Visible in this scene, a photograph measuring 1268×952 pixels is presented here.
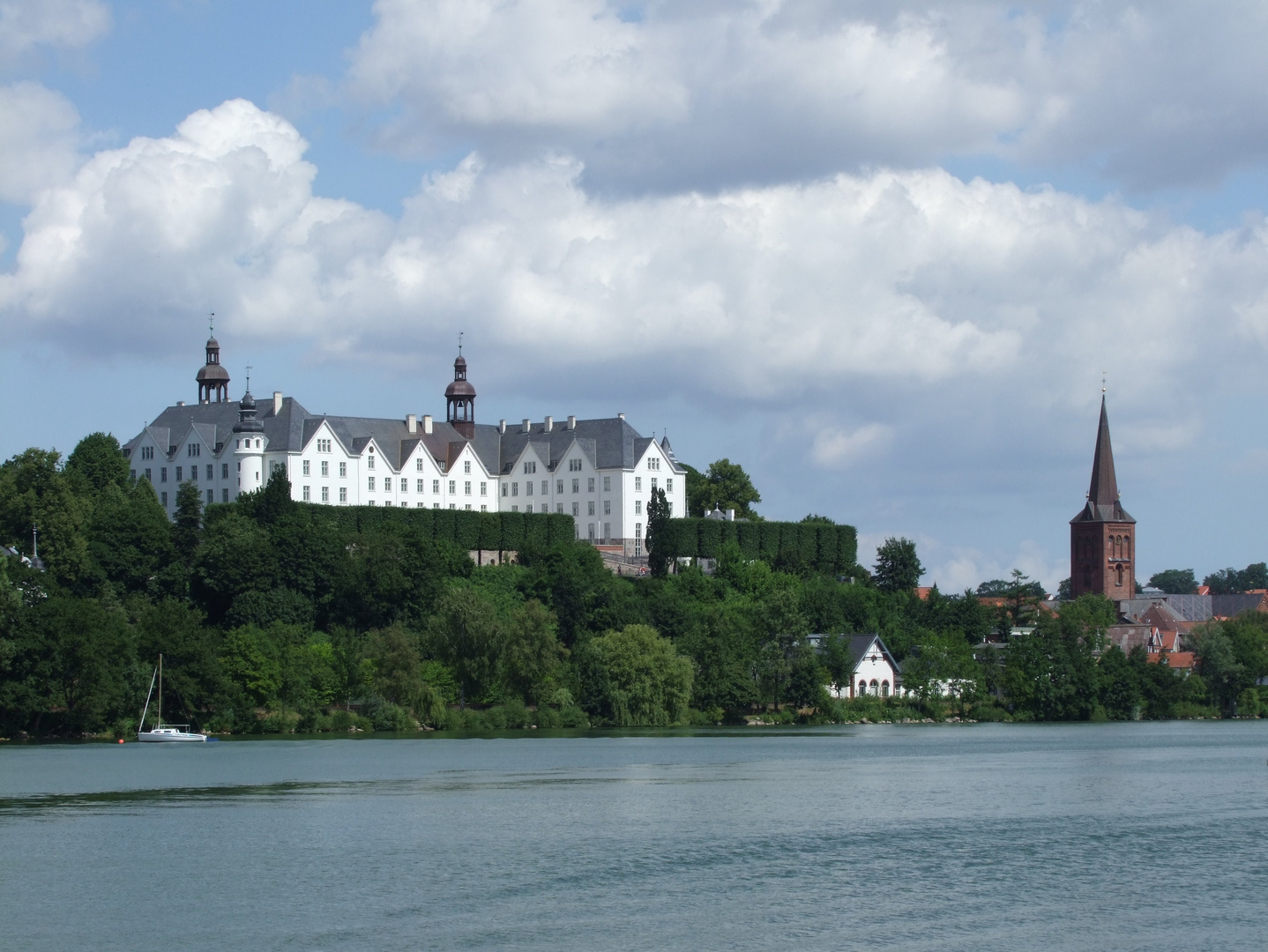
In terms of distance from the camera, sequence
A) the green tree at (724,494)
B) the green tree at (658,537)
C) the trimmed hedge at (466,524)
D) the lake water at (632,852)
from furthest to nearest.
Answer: the green tree at (724,494), the green tree at (658,537), the trimmed hedge at (466,524), the lake water at (632,852)

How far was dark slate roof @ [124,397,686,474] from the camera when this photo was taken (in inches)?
4476

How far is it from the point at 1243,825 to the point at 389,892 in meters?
22.1

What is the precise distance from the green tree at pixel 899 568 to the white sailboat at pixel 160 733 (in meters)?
59.3

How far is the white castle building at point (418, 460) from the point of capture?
112125 mm

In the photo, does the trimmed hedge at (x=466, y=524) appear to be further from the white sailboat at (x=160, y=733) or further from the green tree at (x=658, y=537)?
the white sailboat at (x=160, y=733)

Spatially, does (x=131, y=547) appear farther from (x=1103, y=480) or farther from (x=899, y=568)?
(x=1103, y=480)

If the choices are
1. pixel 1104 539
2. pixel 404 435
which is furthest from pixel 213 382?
pixel 1104 539

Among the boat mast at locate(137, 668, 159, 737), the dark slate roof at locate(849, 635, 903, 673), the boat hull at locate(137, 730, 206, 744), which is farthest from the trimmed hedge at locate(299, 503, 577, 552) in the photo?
the boat hull at locate(137, 730, 206, 744)

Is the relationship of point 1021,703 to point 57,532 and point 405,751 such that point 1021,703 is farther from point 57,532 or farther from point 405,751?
point 57,532

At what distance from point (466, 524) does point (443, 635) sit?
26.0 metres

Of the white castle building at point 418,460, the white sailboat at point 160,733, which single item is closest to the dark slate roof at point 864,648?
the white castle building at point 418,460

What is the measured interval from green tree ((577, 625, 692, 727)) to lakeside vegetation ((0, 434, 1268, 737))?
4.2 inches

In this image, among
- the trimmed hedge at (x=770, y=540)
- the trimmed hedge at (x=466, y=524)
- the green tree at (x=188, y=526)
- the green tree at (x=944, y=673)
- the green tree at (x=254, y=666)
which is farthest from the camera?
the trimmed hedge at (x=770, y=540)

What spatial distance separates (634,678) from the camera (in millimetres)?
82062
